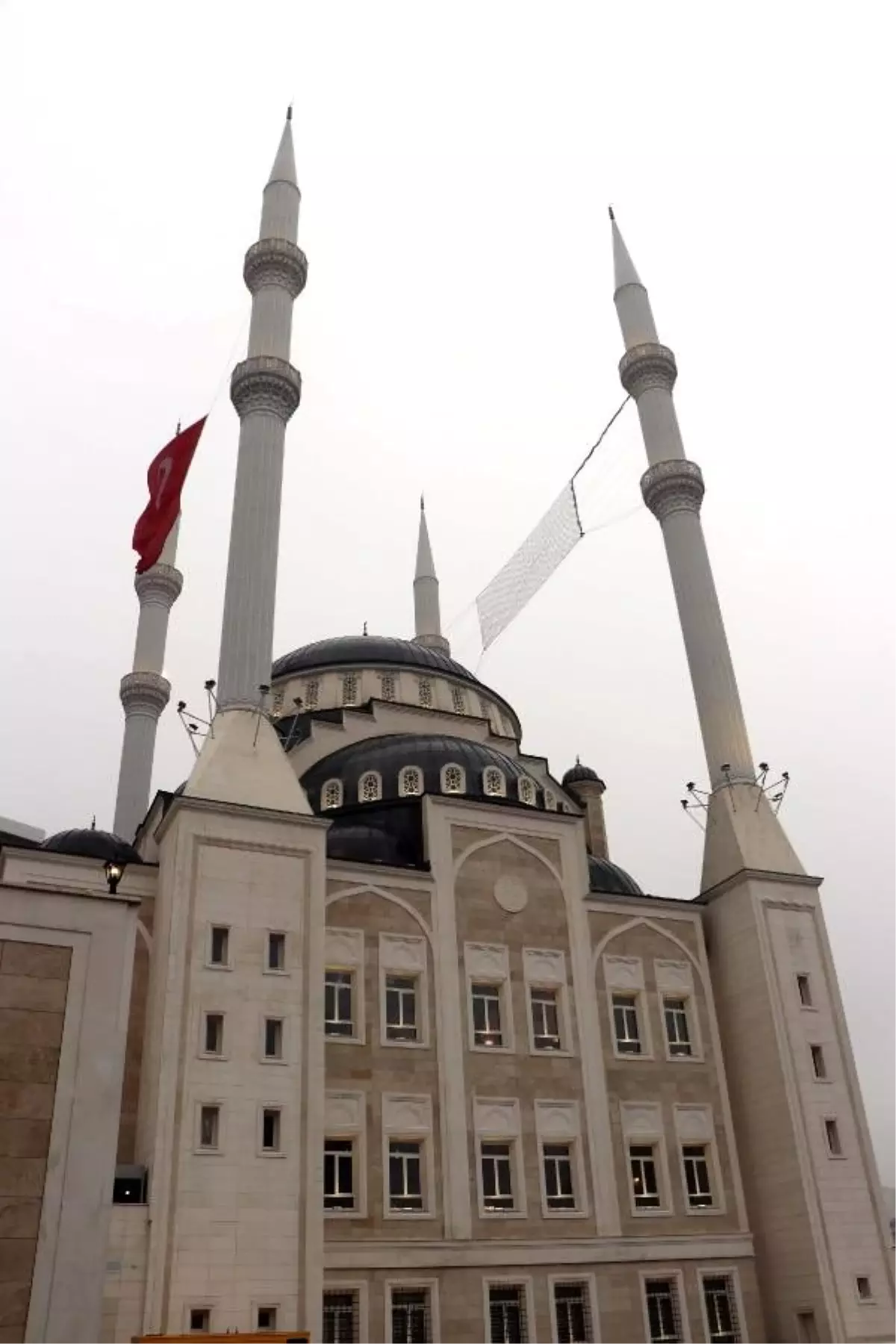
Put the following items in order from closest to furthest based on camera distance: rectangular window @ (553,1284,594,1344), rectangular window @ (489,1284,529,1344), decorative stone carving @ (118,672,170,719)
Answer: rectangular window @ (489,1284,529,1344) → rectangular window @ (553,1284,594,1344) → decorative stone carving @ (118,672,170,719)

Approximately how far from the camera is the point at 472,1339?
25.9 m

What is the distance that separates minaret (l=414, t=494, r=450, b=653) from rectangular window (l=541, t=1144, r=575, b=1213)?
3249cm

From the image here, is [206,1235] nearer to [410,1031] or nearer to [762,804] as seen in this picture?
[410,1031]

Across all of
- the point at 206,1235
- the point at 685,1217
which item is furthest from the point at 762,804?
the point at 206,1235

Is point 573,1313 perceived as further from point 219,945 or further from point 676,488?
point 676,488

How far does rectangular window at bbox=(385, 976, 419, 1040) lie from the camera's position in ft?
95.0

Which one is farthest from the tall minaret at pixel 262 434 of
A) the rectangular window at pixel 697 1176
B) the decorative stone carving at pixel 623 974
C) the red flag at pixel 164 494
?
the rectangular window at pixel 697 1176

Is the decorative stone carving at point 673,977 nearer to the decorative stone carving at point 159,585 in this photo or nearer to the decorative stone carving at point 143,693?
the decorative stone carving at point 143,693

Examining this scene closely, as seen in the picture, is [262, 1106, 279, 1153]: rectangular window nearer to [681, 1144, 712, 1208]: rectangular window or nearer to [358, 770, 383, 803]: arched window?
[358, 770, 383, 803]: arched window

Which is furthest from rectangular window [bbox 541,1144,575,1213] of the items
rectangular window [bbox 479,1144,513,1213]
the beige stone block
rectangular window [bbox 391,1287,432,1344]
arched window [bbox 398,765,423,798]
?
the beige stone block

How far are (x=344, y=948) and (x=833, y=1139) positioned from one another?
1462cm

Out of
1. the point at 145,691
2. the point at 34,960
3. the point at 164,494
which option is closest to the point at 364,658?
the point at 145,691

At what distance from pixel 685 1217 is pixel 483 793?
1318 cm

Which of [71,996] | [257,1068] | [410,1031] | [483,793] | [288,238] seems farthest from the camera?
[288,238]
